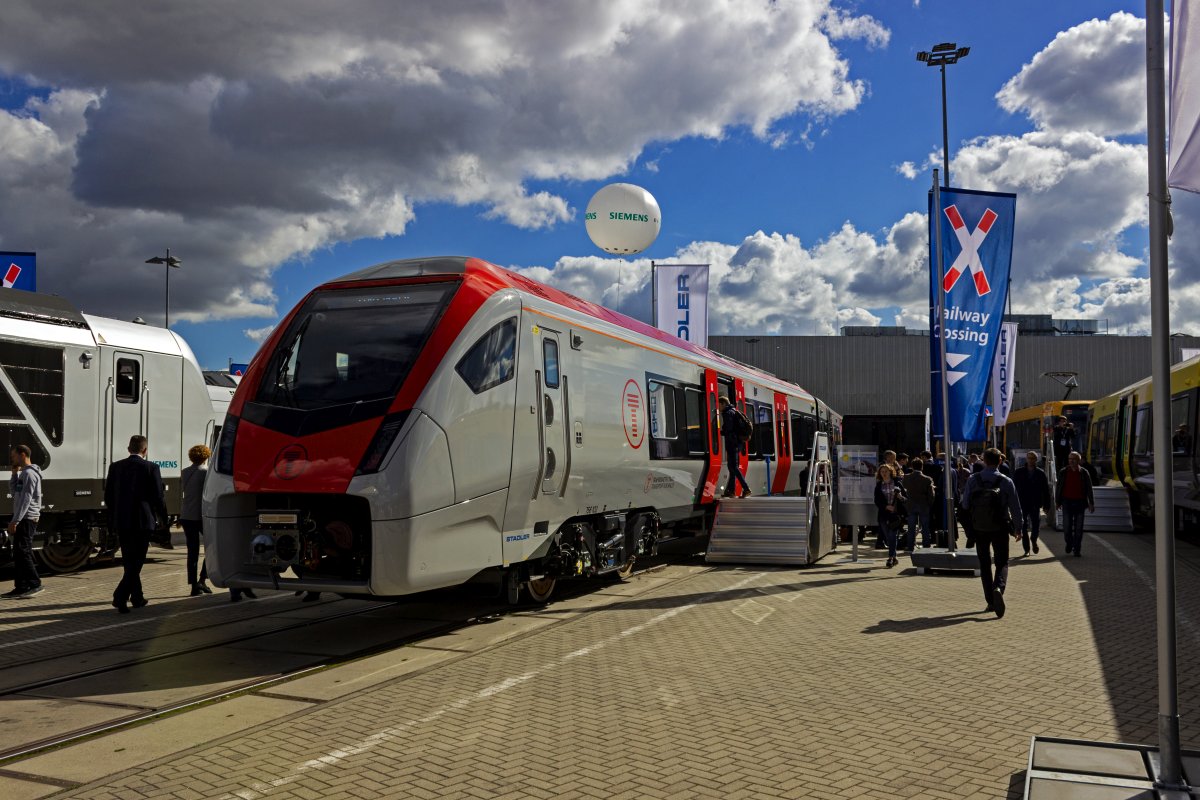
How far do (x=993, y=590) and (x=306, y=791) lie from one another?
24.1ft

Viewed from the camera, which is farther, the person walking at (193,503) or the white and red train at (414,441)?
the person walking at (193,503)

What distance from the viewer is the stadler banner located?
687 inches

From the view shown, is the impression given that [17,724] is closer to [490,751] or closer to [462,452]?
[490,751]

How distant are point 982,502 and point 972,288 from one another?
→ 503cm

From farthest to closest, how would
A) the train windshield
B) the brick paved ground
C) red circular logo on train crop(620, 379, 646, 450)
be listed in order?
red circular logo on train crop(620, 379, 646, 450) → the train windshield → the brick paved ground

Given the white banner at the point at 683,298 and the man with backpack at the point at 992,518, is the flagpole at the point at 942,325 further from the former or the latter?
the white banner at the point at 683,298

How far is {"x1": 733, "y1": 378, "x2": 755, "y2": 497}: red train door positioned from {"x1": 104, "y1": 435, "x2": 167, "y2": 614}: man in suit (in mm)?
9295

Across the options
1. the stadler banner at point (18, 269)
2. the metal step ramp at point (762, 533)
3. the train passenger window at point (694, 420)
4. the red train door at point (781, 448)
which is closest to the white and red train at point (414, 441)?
the train passenger window at point (694, 420)

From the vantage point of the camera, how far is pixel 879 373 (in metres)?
53.6

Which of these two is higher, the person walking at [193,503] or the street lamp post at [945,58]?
the street lamp post at [945,58]

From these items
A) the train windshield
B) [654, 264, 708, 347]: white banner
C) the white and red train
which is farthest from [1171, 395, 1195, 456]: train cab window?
the train windshield

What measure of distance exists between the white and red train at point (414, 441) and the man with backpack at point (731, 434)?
5482 mm

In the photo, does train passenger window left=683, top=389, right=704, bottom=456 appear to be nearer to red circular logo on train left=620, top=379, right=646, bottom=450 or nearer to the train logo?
red circular logo on train left=620, top=379, right=646, bottom=450

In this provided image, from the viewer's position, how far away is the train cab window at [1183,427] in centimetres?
1697
